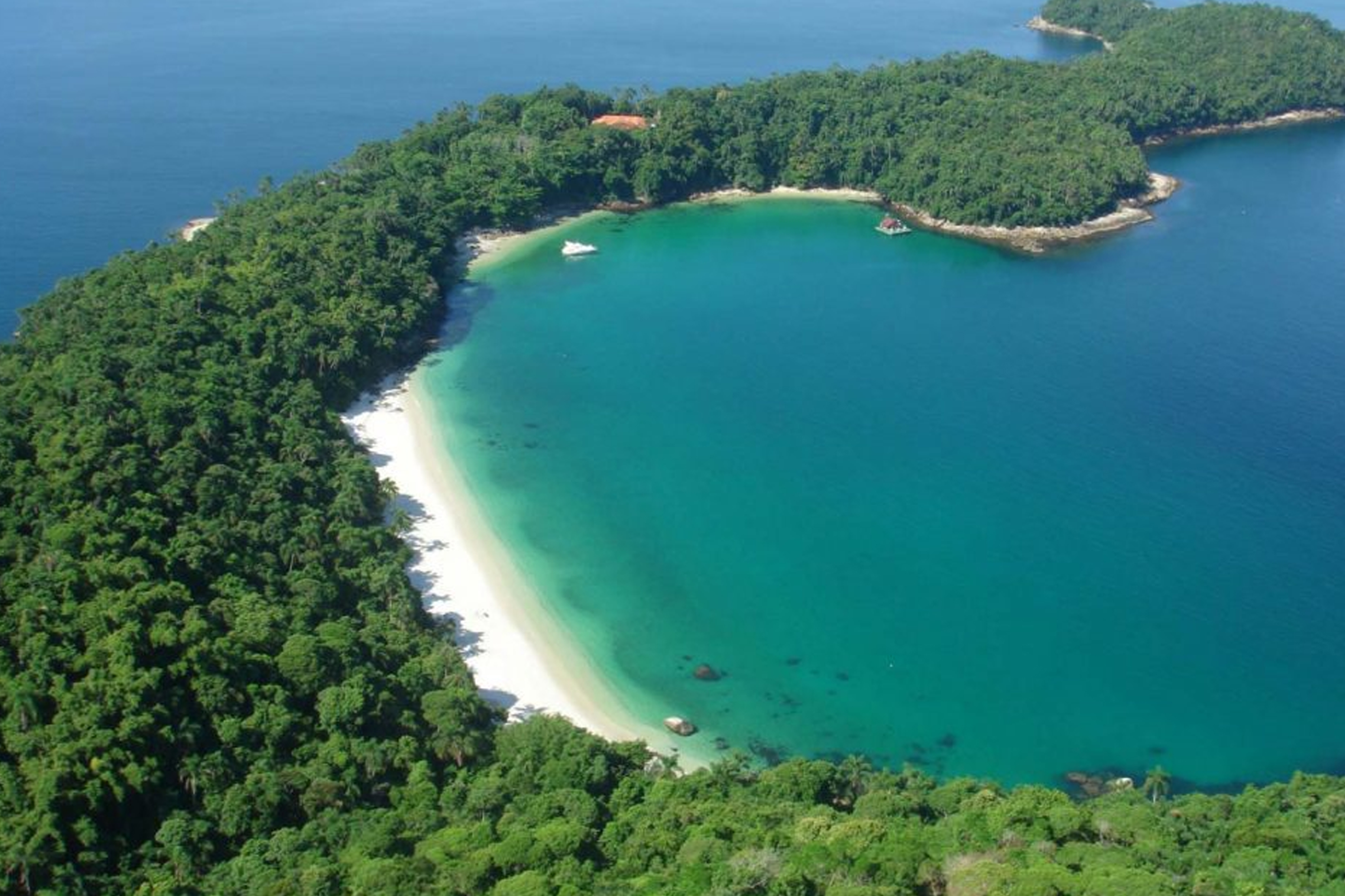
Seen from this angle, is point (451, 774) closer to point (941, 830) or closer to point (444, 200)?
point (941, 830)

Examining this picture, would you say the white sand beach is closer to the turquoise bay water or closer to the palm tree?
the turquoise bay water

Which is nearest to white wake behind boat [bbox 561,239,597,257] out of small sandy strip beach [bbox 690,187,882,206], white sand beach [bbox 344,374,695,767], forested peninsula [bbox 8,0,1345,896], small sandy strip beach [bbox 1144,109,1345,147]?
forested peninsula [bbox 8,0,1345,896]

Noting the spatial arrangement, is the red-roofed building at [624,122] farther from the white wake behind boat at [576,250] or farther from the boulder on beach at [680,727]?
the boulder on beach at [680,727]

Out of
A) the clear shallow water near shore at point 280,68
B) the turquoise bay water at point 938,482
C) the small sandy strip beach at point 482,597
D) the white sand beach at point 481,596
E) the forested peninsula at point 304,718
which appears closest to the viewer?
the forested peninsula at point 304,718

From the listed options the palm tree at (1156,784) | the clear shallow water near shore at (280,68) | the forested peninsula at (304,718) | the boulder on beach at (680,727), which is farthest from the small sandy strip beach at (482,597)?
the clear shallow water near shore at (280,68)

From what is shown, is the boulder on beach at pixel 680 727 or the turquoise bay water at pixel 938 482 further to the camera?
the turquoise bay water at pixel 938 482

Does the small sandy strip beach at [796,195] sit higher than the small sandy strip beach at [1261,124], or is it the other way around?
the small sandy strip beach at [1261,124]
